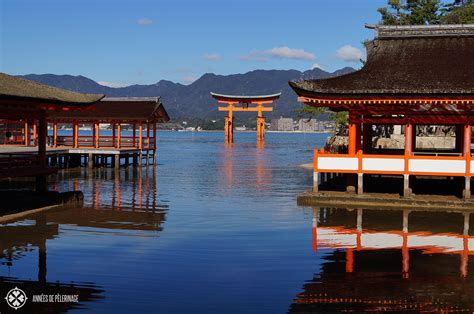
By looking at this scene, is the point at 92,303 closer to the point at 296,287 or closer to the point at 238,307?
the point at 238,307

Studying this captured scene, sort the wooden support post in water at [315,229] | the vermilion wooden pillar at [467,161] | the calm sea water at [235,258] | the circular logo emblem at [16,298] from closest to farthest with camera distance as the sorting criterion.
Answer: the circular logo emblem at [16,298] < the calm sea water at [235,258] < the wooden support post in water at [315,229] < the vermilion wooden pillar at [467,161]

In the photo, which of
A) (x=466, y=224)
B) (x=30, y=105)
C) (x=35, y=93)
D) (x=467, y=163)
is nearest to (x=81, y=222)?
(x=35, y=93)

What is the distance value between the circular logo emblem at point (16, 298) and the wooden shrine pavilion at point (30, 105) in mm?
9520

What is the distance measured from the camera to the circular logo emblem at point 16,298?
1091cm

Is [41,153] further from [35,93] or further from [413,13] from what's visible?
[413,13]

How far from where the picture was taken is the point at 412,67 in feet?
82.1

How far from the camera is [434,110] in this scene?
79.4 feet

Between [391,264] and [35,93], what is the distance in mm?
14288

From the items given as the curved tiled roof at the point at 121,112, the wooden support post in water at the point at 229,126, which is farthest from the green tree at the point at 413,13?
the wooden support post in water at the point at 229,126

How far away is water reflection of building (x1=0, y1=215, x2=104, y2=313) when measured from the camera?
11039mm

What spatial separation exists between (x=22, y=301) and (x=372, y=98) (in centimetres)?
1592

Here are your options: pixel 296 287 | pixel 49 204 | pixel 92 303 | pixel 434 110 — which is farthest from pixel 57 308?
pixel 434 110

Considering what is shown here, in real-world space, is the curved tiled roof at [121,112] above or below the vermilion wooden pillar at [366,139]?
above

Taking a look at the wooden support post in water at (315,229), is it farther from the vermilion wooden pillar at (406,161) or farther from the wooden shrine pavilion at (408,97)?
the vermilion wooden pillar at (406,161)
